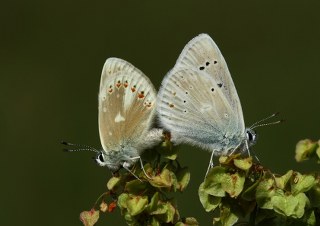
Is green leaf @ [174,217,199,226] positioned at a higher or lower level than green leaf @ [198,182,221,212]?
lower

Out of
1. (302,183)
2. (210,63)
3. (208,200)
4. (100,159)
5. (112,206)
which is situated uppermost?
(210,63)

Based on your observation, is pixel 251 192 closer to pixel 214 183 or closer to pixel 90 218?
pixel 214 183

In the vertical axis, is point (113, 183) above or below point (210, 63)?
below

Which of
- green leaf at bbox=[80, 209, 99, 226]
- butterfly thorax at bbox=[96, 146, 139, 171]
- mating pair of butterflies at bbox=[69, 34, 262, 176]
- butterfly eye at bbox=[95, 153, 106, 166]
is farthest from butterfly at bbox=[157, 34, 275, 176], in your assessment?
green leaf at bbox=[80, 209, 99, 226]

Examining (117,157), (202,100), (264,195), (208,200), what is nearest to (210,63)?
(202,100)

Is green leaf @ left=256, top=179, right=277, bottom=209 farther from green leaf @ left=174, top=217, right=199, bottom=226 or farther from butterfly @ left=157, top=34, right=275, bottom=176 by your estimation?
A: butterfly @ left=157, top=34, right=275, bottom=176

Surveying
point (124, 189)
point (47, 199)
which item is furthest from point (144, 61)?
point (124, 189)
